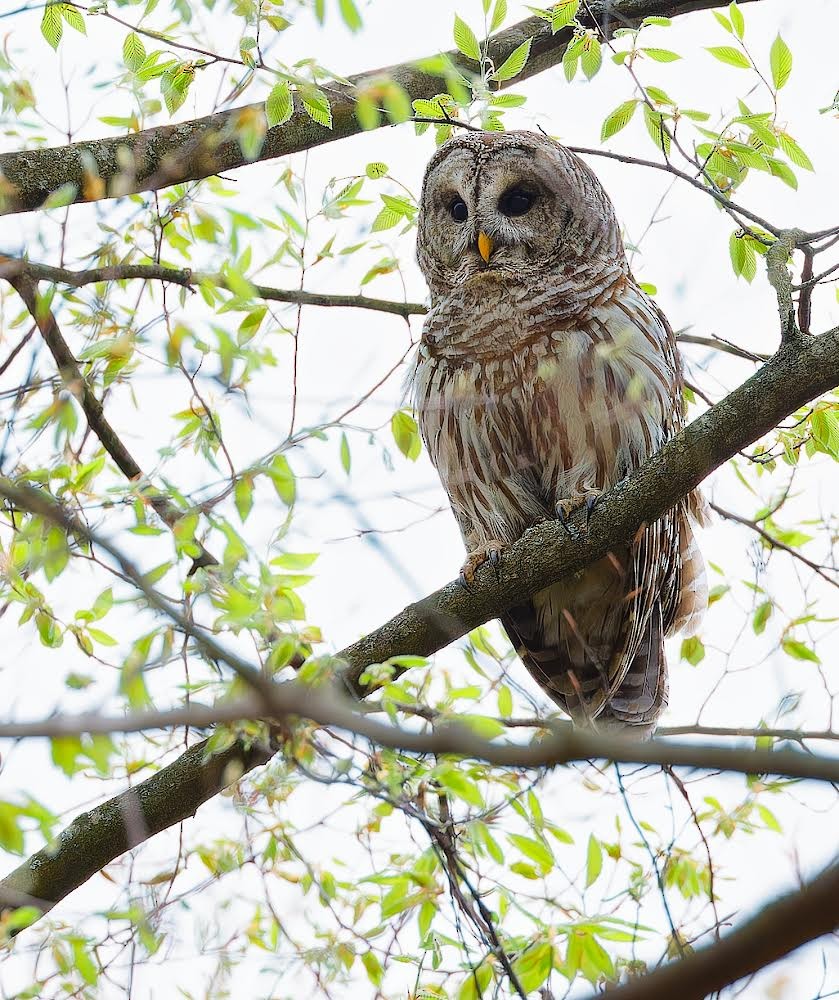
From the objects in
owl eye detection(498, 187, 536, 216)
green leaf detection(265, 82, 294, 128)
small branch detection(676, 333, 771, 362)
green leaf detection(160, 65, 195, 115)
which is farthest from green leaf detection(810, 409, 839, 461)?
green leaf detection(160, 65, 195, 115)

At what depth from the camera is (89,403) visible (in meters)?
3.63

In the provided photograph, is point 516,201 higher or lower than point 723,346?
higher

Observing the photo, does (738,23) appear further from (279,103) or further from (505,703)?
(505,703)

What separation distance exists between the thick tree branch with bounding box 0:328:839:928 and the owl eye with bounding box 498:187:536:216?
1.71 m

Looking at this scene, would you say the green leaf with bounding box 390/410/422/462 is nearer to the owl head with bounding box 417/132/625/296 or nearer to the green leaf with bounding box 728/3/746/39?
the owl head with bounding box 417/132/625/296

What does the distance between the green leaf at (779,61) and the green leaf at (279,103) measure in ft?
4.75

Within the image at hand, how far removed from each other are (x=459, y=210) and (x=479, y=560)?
1.71 meters

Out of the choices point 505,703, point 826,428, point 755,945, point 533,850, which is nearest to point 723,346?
point 826,428

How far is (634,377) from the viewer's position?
3990 millimetres

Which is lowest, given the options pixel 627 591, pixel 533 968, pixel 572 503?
pixel 533 968

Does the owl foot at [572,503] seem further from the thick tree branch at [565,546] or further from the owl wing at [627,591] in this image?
the thick tree branch at [565,546]

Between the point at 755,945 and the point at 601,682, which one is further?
the point at 601,682

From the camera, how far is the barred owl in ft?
13.3

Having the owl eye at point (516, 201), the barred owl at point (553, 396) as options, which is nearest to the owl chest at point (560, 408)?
the barred owl at point (553, 396)
